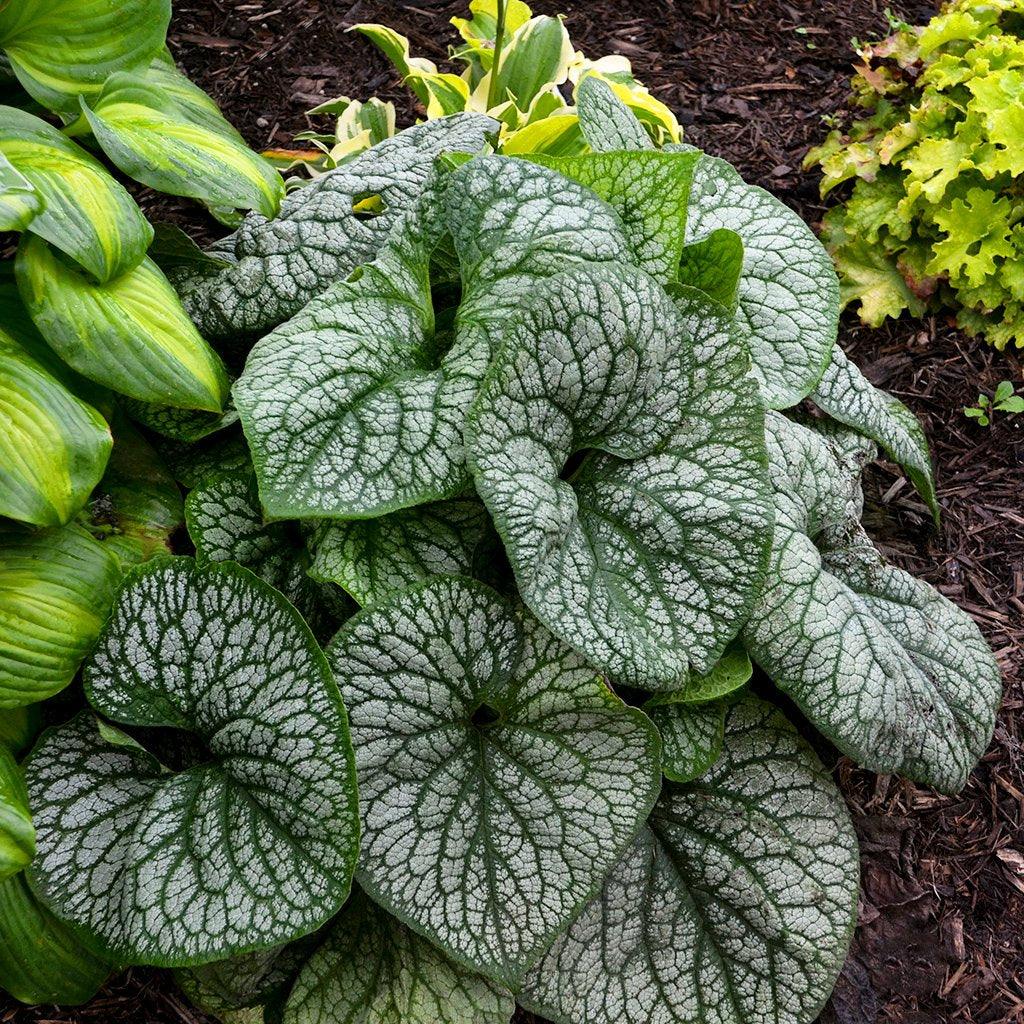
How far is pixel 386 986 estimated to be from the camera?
198 cm

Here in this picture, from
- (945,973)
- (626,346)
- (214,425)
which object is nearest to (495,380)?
(626,346)

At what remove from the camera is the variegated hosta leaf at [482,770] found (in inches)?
71.3

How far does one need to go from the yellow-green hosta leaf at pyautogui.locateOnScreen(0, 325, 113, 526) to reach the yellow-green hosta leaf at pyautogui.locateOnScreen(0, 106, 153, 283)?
0.72 ft

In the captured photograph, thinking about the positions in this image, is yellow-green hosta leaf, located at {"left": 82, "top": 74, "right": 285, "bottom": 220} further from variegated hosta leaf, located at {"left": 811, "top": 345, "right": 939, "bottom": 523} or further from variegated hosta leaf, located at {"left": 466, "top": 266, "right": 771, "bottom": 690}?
variegated hosta leaf, located at {"left": 811, "top": 345, "right": 939, "bottom": 523}

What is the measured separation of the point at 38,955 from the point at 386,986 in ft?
2.11

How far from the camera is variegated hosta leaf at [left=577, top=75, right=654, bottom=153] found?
2273mm

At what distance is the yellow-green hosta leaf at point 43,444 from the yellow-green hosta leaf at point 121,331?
0.07 m

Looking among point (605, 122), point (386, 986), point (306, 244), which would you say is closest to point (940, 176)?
point (605, 122)

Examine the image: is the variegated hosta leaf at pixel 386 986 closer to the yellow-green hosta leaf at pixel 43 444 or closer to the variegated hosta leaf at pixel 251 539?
the variegated hosta leaf at pixel 251 539

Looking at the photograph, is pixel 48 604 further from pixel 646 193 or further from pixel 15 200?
pixel 646 193

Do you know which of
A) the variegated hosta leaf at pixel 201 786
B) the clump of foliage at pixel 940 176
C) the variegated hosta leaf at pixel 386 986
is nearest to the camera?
the variegated hosta leaf at pixel 201 786

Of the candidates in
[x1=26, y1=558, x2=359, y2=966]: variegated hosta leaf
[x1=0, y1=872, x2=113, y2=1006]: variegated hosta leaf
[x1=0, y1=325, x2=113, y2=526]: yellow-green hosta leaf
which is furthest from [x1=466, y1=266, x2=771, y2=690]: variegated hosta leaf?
[x1=0, y1=872, x2=113, y2=1006]: variegated hosta leaf

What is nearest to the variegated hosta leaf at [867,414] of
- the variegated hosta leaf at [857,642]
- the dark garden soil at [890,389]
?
the variegated hosta leaf at [857,642]

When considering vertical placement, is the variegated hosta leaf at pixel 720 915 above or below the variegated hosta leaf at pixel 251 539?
below
